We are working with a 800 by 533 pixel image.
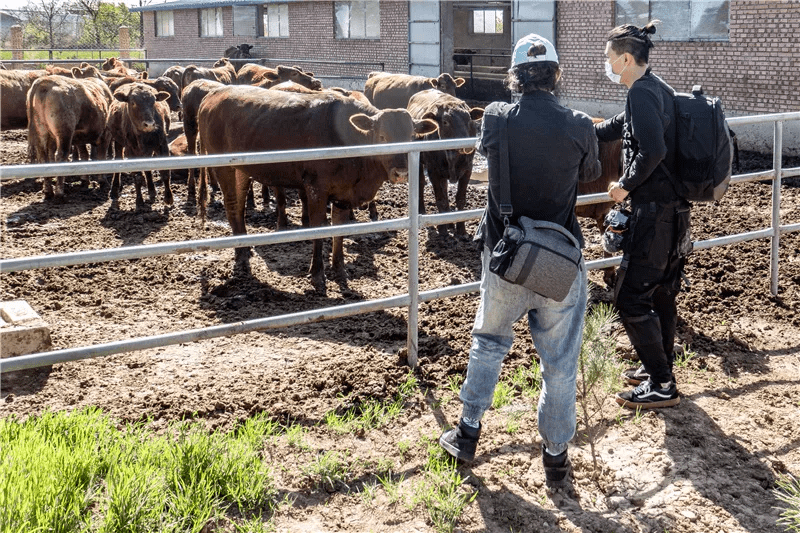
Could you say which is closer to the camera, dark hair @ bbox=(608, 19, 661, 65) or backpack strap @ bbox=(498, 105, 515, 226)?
backpack strap @ bbox=(498, 105, 515, 226)

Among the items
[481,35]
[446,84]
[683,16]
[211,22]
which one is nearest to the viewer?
[446,84]

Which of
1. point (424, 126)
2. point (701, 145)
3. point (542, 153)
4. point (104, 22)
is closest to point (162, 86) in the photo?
point (424, 126)

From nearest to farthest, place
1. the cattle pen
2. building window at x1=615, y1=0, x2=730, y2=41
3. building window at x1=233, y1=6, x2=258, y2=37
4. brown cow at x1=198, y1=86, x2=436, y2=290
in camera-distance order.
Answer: the cattle pen
brown cow at x1=198, y1=86, x2=436, y2=290
building window at x1=615, y1=0, x2=730, y2=41
building window at x1=233, y1=6, x2=258, y2=37

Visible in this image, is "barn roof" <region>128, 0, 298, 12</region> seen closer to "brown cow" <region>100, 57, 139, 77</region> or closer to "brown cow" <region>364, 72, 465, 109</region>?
"brown cow" <region>100, 57, 139, 77</region>

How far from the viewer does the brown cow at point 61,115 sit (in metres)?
12.9

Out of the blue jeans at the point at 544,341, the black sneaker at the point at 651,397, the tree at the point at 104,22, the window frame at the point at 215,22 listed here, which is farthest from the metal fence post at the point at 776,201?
the tree at the point at 104,22

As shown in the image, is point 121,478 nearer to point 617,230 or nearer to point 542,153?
point 542,153

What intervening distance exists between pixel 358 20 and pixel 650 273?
85.3 ft

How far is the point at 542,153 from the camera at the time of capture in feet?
12.1

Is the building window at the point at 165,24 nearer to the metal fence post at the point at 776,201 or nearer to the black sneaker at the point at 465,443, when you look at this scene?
the metal fence post at the point at 776,201

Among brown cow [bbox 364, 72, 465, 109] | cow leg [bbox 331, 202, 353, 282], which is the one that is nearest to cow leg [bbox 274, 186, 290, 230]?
cow leg [bbox 331, 202, 353, 282]

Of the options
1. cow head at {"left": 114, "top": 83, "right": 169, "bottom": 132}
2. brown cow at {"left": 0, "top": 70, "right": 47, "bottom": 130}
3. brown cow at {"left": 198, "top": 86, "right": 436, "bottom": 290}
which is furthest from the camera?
brown cow at {"left": 0, "top": 70, "right": 47, "bottom": 130}

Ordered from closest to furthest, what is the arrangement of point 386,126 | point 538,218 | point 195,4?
1. point 538,218
2. point 386,126
3. point 195,4

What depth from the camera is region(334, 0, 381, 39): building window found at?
28.2 m
